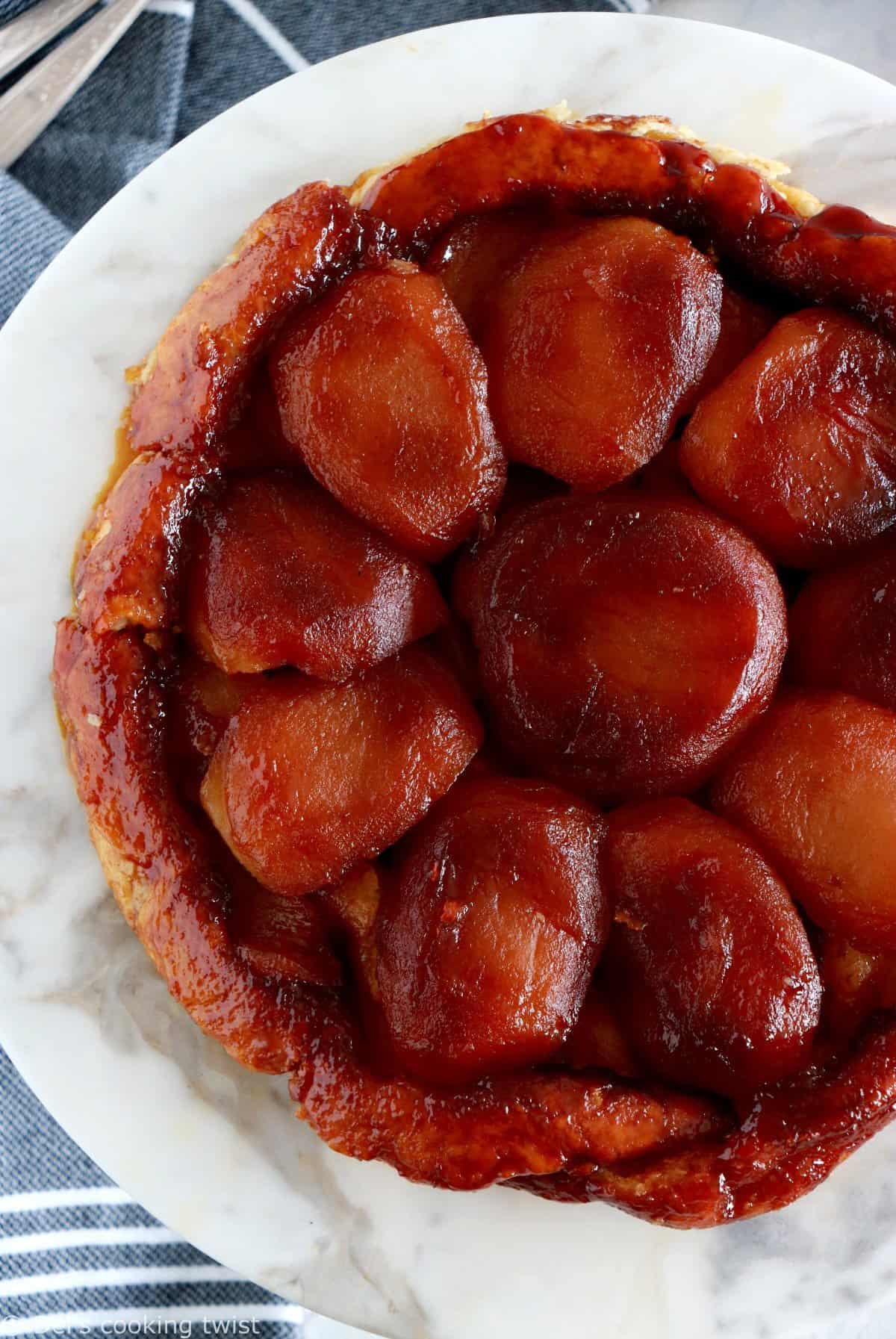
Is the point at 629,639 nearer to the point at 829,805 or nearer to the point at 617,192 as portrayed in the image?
the point at 829,805

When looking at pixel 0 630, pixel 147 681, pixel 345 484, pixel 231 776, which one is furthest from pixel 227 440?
pixel 0 630

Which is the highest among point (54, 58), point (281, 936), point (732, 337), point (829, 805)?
point (54, 58)

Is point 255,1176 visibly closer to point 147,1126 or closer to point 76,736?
point 147,1126

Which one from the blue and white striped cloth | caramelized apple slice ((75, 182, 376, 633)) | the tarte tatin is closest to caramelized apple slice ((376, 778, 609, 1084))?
the tarte tatin

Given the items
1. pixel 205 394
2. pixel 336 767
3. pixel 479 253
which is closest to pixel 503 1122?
pixel 336 767

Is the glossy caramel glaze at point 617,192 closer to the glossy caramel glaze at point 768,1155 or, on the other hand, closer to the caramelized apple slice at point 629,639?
the caramelized apple slice at point 629,639

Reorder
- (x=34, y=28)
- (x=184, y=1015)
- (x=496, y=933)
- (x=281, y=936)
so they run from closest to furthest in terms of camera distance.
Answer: (x=496, y=933) < (x=281, y=936) < (x=184, y=1015) < (x=34, y=28)
